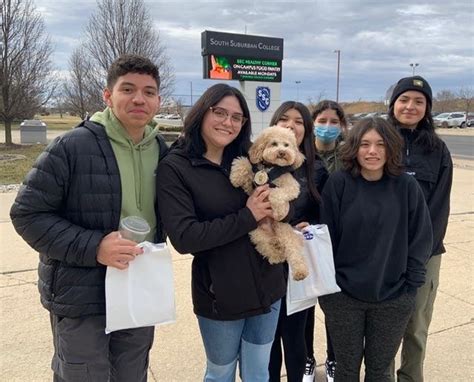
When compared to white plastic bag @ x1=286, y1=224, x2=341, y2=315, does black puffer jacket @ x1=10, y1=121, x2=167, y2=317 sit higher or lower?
higher

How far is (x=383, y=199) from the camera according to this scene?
2.54 m

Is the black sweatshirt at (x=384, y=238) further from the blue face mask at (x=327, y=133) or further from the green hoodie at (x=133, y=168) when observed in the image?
the green hoodie at (x=133, y=168)

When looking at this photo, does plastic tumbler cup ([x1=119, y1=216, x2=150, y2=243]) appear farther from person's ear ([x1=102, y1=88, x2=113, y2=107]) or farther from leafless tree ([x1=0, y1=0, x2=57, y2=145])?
leafless tree ([x1=0, y1=0, x2=57, y2=145])

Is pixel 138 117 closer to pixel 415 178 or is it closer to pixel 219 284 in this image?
pixel 219 284

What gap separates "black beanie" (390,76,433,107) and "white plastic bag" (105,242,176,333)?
1.98 m

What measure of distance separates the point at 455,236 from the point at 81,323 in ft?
20.4

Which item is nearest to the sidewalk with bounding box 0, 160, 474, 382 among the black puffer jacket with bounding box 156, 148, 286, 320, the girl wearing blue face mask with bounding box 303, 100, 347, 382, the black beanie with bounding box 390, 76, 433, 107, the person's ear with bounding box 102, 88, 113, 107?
the black puffer jacket with bounding box 156, 148, 286, 320

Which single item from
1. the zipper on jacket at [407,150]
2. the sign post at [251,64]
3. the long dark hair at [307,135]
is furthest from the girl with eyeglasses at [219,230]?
the sign post at [251,64]

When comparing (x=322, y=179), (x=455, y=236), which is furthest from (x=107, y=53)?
(x=322, y=179)

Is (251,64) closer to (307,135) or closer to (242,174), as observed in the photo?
(307,135)

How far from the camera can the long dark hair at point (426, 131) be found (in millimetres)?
2885

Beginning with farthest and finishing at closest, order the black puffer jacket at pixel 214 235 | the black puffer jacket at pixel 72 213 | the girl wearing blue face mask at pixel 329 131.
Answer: the girl wearing blue face mask at pixel 329 131, the black puffer jacket at pixel 214 235, the black puffer jacket at pixel 72 213

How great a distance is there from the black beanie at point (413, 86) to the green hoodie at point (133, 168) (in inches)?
70.5

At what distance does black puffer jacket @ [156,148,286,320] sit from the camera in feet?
6.75
